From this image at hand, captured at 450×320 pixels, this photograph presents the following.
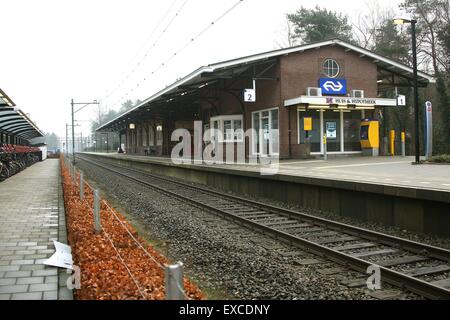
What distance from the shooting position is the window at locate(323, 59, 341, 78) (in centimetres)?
2403

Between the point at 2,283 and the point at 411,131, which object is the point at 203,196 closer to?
the point at 2,283

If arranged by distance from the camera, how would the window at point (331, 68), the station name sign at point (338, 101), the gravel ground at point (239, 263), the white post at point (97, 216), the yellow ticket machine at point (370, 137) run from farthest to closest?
1. the window at point (331, 68)
2. the yellow ticket machine at point (370, 137)
3. the station name sign at point (338, 101)
4. the white post at point (97, 216)
5. the gravel ground at point (239, 263)

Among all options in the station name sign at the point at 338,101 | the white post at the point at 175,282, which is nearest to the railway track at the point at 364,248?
the white post at the point at 175,282

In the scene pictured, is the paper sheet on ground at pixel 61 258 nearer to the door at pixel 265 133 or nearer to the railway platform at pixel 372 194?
the railway platform at pixel 372 194

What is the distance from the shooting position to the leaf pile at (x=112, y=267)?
459 cm

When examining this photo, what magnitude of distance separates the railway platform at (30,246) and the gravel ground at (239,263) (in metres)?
1.83

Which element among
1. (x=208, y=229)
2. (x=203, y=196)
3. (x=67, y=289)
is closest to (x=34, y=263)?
(x=67, y=289)

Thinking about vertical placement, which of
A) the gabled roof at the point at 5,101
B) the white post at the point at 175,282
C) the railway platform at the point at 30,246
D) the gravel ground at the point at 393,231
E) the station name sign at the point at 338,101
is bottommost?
the gravel ground at the point at 393,231

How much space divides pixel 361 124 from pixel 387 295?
19741 mm

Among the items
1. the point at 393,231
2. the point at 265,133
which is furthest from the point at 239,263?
the point at 265,133

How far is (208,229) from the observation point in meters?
9.53

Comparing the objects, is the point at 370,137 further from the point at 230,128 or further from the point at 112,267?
the point at 112,267

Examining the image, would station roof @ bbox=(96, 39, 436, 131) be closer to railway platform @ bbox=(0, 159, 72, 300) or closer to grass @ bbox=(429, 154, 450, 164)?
grass @ bbox=(429, 154, 450, 164)

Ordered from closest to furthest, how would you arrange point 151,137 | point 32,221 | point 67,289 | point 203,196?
1. point 67,289
2. point 32,221
3. point 203,196
4. point 151,137
